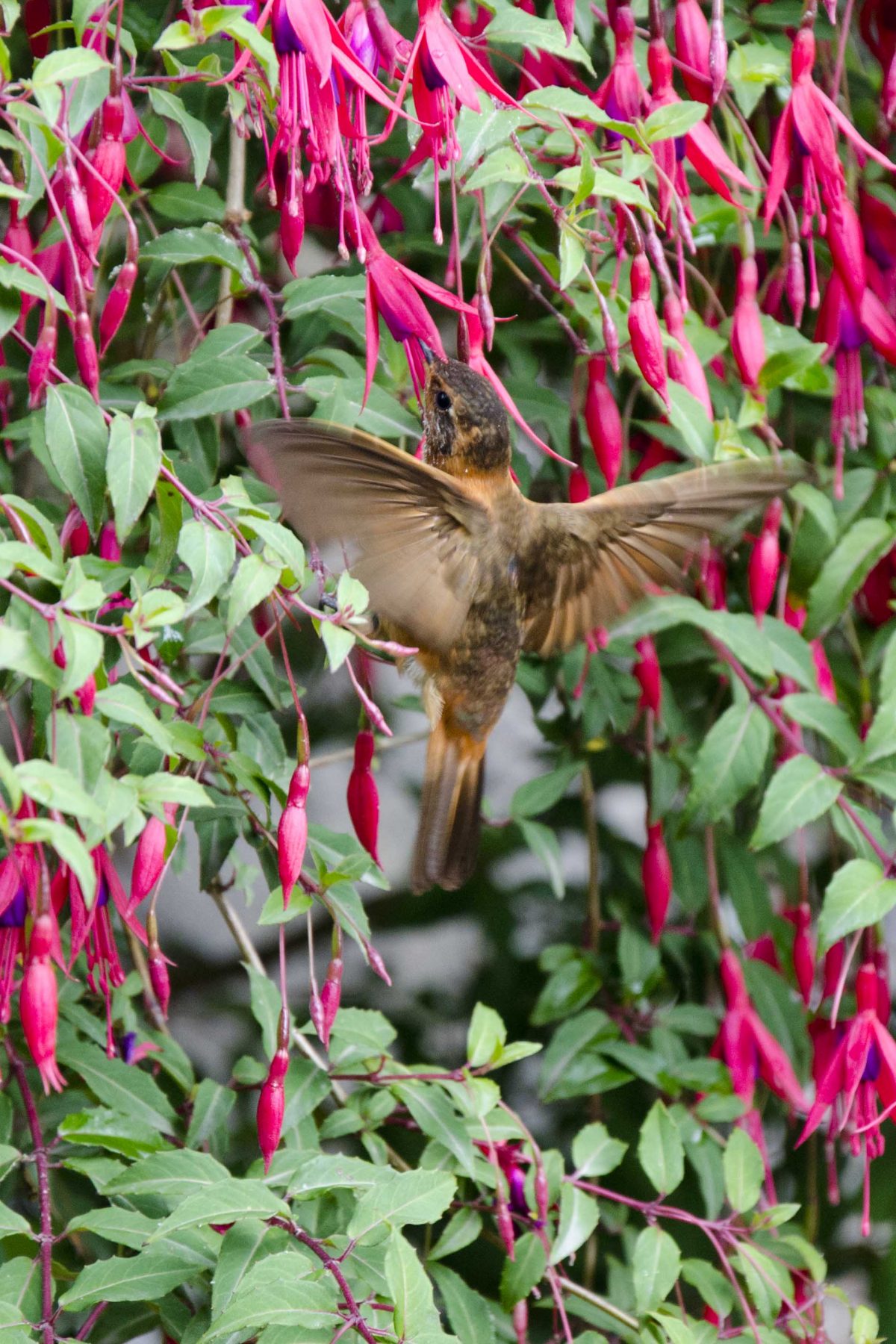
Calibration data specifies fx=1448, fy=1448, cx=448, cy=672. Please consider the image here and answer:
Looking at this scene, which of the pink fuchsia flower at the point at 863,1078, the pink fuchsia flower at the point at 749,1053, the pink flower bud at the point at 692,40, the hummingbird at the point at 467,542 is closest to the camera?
the hummingbird at the point at 467,542

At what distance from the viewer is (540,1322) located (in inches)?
52.9

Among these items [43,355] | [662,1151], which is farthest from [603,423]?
[662,1151]

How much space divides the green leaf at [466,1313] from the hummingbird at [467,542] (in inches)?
10.3

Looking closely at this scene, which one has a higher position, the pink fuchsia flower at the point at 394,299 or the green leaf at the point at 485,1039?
the pink fuchsia flower at the point at 394,299

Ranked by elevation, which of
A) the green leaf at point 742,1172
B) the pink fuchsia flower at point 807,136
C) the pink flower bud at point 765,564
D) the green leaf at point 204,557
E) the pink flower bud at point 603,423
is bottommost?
the green leaf at point 742,1172

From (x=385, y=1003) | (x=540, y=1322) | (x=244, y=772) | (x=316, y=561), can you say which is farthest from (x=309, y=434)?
(x=385, y=1003)

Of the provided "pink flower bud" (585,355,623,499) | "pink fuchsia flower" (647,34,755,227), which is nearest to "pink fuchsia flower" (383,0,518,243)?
"pink fuchsia flower" (647,34,755,227)

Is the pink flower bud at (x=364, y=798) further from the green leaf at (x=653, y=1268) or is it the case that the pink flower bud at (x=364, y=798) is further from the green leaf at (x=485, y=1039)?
the green leaf at (x=653, y=1268)

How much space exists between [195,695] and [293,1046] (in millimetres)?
319

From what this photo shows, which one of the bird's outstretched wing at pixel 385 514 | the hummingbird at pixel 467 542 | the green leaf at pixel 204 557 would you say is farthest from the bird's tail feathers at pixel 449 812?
the green leaf at pixel 204 557

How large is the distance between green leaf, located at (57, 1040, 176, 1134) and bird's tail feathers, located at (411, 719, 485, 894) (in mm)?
231

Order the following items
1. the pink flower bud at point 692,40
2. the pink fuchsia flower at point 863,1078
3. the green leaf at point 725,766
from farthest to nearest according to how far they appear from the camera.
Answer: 1. the green leaf at point 725,766
2. the pink fuchsia flower at point 863,1078
3. the pink flower bud at point 692,40

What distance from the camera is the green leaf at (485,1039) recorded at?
0.98 m

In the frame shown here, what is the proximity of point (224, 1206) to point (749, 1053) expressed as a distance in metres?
0.60
